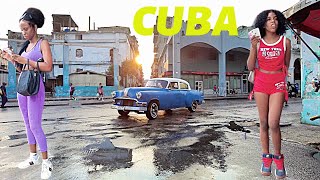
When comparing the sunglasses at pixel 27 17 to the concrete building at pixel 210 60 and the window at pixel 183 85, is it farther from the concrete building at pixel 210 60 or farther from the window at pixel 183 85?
the concrete building at pixel 210 60

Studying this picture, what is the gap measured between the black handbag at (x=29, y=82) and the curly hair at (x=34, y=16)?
15.6 inches

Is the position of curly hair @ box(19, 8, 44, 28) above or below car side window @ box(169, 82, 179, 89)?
above

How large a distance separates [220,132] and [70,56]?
154 ft

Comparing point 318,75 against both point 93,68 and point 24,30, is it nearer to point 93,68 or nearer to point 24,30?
point 24,30

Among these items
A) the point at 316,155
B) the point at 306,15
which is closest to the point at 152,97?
the point at 316,155

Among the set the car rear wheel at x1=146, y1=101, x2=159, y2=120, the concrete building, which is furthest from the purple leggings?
the concrete building

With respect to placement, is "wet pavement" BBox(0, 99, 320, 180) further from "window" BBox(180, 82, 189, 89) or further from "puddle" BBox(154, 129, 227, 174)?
"window" BBox(180, 82, 189, 89)

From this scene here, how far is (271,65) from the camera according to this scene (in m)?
2.39

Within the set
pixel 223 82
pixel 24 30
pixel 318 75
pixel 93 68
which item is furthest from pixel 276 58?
pixel 93 68

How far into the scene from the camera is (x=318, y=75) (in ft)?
32.0

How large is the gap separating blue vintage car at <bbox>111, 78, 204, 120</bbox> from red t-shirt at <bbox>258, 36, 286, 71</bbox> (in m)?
10.6

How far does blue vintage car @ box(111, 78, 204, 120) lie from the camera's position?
1299 centimetres

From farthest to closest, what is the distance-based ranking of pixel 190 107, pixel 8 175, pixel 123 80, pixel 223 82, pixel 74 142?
pixel 123 80 → pixel 223 82 → pixel 190 107 → pixel 74 142 → pixel 8 175

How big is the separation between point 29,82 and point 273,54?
208 cm
